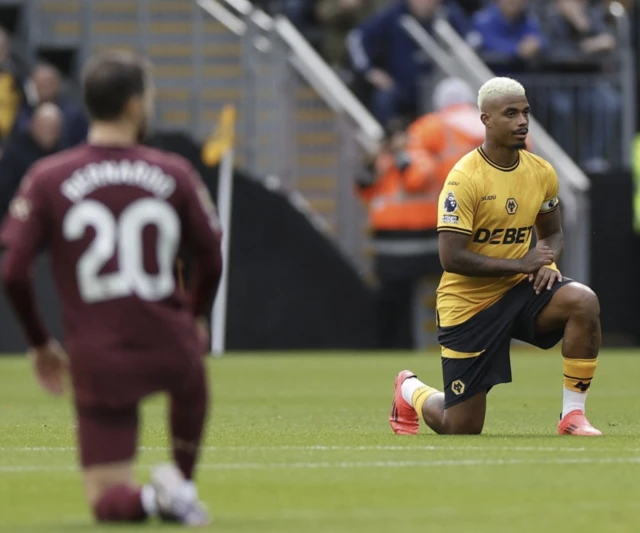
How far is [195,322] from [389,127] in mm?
13821

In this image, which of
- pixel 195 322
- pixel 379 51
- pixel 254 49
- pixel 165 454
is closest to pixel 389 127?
pixel 379 51

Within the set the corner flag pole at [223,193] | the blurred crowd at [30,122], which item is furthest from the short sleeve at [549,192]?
the blurred crowd at [30,122]

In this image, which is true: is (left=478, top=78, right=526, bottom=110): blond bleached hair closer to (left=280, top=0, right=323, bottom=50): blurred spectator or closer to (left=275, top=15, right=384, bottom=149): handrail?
(left=275, top=15, right=384, bottom=149): handrail

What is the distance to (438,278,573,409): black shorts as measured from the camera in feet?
32.0

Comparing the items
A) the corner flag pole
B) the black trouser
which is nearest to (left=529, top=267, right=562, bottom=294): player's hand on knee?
the corner flag pole

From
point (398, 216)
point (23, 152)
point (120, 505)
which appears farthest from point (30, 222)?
point (23, 152)

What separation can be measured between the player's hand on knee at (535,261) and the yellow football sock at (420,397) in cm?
98

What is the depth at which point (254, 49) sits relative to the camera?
21.9 m

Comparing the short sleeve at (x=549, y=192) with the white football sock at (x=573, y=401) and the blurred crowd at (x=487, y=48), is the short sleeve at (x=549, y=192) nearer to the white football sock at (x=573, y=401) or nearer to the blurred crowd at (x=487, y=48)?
the white football sock at (x=573, y=401)

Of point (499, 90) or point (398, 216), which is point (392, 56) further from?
point (499, 90)

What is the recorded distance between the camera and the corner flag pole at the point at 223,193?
779 inches

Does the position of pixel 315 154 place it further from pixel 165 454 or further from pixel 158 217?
pixel 158 217

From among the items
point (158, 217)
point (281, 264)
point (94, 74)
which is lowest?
point (281, 264)

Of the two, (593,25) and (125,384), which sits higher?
(593,25)
